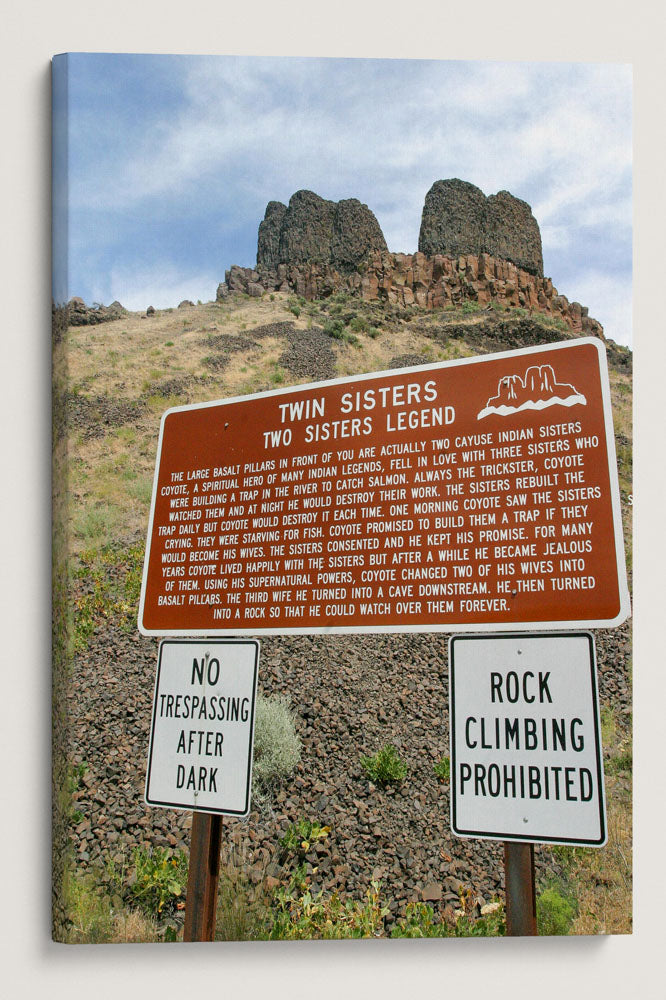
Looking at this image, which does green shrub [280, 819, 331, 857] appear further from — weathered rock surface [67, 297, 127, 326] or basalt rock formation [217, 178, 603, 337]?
basalt rock formation [217, 178, 603, 337]

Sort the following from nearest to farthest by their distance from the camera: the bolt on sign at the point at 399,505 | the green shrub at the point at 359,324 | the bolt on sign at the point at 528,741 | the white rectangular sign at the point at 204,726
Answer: the bolt on sign at the point at 528,741 → the bolt on sign at the point at 399,505 → the white rectangular sign at the point at 204,726 → the green shrub at the point at 359,324

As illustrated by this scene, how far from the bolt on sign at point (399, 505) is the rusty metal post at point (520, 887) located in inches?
31.5

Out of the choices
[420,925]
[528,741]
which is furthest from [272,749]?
[528,741]

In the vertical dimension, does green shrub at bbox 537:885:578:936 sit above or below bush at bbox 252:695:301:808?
below

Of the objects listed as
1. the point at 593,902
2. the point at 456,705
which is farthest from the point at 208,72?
the point at 593,902

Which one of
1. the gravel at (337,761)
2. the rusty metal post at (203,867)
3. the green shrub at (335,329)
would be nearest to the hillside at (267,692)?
the gravel at (337,761)

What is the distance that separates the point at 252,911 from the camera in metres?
4.23

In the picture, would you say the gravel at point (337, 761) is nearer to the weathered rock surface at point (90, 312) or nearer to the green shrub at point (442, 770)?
the green shrub at point (442, 770)

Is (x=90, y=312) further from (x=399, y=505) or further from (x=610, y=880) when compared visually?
(x=610, y=880)

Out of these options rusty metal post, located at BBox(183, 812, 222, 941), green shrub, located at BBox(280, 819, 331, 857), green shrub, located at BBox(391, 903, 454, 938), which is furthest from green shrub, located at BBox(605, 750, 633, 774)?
rusty metal post, located at BBox(183, 812, 222, 941)

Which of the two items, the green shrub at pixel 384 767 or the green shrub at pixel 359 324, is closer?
the green shrub at pixel 384 767

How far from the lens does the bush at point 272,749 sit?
5125 mm

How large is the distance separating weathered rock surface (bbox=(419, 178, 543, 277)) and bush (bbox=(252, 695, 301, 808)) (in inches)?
157

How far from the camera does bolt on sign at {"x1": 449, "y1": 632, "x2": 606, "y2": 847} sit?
2691 mm
